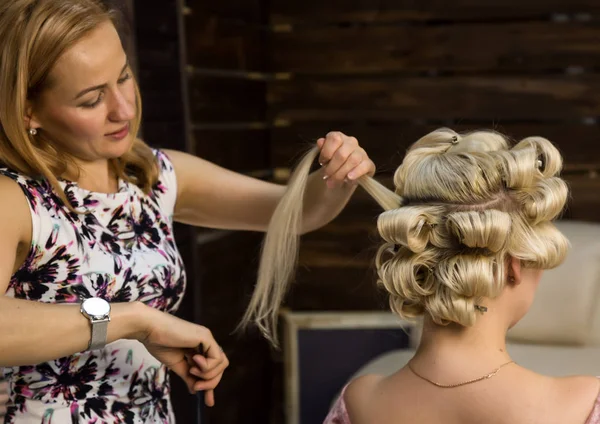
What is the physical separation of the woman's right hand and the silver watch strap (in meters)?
0.06

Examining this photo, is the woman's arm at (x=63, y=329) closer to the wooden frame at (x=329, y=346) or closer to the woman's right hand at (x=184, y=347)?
the woman's right hand at (x=184, y=347)

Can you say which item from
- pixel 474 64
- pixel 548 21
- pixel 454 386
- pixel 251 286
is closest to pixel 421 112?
pixel 474 64

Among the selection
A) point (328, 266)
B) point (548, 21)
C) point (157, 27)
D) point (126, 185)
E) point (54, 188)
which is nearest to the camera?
point (54, 188)

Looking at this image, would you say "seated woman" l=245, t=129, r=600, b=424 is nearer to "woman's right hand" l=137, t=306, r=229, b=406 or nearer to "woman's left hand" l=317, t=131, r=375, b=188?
"woman's left hand" l=317, t=131, r=375, b=188

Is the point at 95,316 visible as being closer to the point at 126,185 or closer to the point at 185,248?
the point at 126,185

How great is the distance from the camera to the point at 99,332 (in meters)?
1.21

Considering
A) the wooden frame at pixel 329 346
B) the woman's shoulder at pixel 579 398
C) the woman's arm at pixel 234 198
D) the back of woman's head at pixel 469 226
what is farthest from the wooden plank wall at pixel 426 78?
the woman's shoulder at pixel 579 398

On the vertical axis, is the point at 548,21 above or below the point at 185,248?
above

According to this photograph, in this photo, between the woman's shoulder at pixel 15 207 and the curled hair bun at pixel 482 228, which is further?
the woman's shoulder at pixel 15 207

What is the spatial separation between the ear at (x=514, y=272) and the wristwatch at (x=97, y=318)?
62cm

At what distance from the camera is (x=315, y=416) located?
10.8 feet

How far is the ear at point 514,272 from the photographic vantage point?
1214 mm

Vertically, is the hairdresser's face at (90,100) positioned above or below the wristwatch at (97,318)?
above

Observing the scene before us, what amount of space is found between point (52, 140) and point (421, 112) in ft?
6.87
